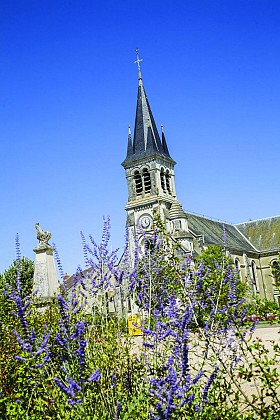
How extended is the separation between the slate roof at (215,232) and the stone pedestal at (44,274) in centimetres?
2548

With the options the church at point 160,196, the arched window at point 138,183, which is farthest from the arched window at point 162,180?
the arched window at point 138,183

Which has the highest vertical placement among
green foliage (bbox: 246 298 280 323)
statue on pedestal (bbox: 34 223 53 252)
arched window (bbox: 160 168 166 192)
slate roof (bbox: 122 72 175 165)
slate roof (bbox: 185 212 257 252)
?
slate roof (bbox: 122 72 175 165)

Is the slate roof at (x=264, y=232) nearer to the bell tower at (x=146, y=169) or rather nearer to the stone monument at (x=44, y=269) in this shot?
the bell tower at (x=146, y=169)

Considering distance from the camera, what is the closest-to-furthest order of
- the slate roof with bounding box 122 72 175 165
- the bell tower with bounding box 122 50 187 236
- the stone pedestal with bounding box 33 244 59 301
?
1. the stone pedestal with bounding box 33 244 59 301
2. the bell tower with bounding box 122 50 187 236
3. the slate roof with bounding box 122 72 175 165

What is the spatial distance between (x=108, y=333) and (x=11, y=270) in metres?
27.9

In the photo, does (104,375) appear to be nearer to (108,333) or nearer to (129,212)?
(108,333)

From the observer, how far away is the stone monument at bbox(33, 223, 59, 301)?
10434mm

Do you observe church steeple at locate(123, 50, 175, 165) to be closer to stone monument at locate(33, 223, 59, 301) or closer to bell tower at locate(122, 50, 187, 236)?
bell tower at locate(122, 50, 187, 236)

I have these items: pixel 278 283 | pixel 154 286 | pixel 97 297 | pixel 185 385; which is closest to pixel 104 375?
pixel 97 297

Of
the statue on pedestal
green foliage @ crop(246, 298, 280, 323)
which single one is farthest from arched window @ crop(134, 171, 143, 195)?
green foliage @ crop(246, 298, 280, 323)

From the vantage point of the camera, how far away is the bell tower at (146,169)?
35062mm

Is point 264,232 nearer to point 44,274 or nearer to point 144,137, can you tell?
point 144,137

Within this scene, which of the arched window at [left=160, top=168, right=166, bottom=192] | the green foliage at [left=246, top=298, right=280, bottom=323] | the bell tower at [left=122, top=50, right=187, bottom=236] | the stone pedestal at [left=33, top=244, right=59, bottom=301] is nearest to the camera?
the green foliage at [left=246, top=298, right=280, bottom=323]

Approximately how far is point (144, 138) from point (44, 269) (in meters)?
27.7
